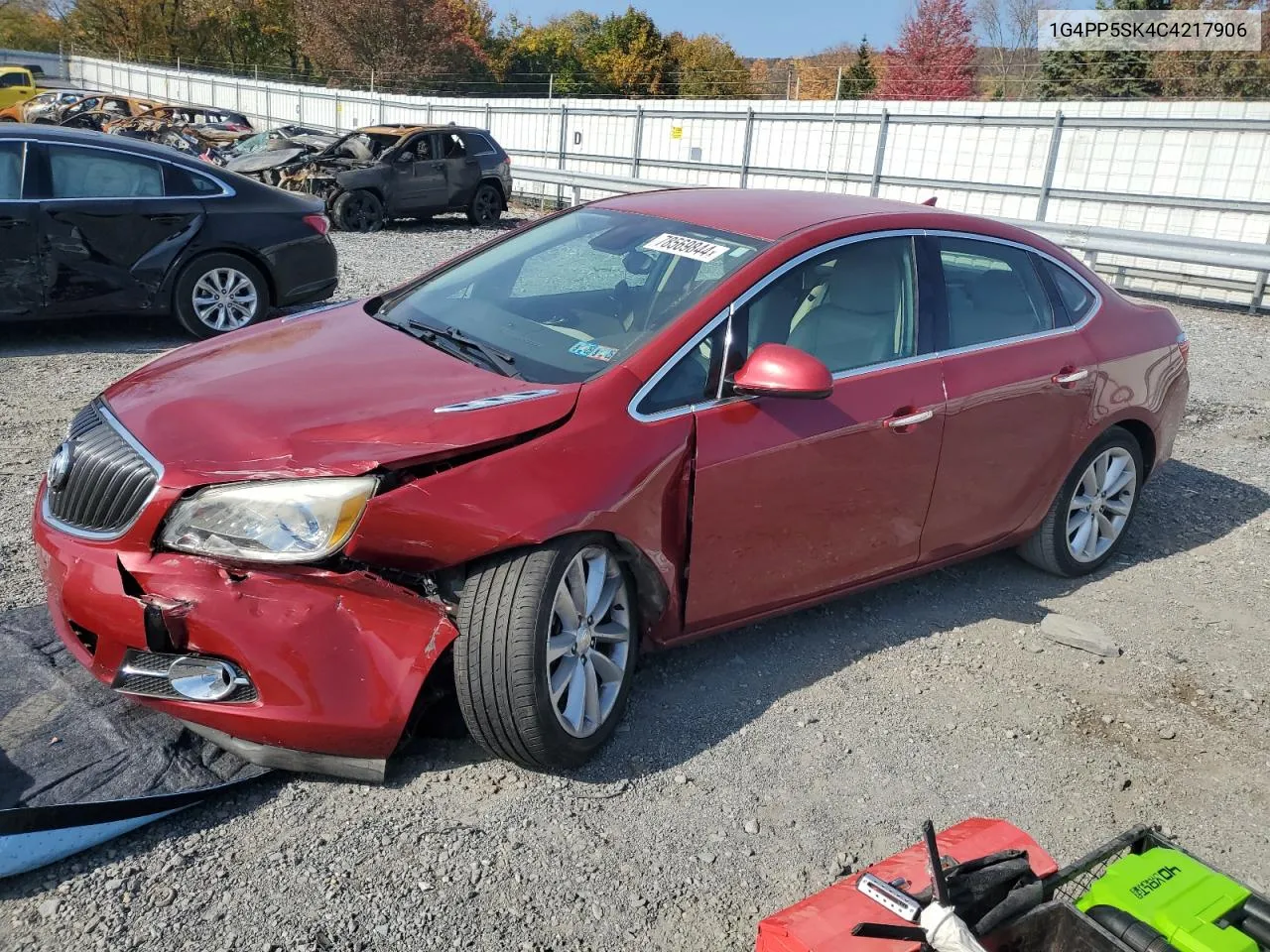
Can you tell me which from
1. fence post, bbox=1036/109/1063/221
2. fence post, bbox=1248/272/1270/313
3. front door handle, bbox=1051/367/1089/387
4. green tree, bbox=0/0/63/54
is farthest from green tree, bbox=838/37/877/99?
green tree, bbox=0/0/63/54

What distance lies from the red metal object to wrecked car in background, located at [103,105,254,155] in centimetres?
1893

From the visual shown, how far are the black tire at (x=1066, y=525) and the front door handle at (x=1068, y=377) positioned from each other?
0.41 metres

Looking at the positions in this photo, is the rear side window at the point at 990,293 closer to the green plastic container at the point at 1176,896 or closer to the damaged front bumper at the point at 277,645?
the green plastic container at the point at 1176,896

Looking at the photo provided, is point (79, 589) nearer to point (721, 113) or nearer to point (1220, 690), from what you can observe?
point (1220, 690)

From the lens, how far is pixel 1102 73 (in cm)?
3183

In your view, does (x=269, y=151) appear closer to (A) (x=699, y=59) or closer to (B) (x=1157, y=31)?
(B) (x=1157, y=31)

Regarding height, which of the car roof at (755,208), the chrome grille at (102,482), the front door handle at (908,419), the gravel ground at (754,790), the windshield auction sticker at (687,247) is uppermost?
the car roof at (755,208)

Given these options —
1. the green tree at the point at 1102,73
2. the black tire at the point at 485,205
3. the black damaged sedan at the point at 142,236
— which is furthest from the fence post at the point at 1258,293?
the green tree at the point at 1102,73

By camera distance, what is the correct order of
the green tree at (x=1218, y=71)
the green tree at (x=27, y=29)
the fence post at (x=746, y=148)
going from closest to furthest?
the fence post at (x=746, y=148) < the green tree at (x=1218, y=71) < the green tree at (x=27, y=29)

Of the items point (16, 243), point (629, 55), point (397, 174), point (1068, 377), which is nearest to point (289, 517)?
point (1068, 377)

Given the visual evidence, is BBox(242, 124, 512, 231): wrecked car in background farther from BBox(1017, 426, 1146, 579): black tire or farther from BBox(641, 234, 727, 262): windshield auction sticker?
BBox(1017, 426, 1146, 579): black tire

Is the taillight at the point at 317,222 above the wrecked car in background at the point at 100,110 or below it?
below

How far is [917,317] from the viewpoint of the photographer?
4.02 metres

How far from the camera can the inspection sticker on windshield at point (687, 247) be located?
3.76 meters
